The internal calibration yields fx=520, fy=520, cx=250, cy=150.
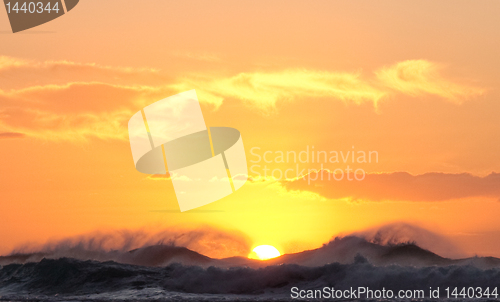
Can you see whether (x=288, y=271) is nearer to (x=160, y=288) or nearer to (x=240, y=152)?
(x=160, y=288)

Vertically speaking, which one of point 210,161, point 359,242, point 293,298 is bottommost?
point 293,298

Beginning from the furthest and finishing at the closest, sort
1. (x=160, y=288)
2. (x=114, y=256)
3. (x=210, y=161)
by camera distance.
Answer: (x=114, y=256) → (x=160, y=288) → (x=210, y=161)

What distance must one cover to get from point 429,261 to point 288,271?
9.69 m

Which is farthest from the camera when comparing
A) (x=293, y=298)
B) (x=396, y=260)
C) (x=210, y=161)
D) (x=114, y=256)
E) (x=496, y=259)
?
(x=114, y=256)

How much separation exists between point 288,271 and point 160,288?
6.10m

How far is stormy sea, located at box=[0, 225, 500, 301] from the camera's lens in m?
21.6

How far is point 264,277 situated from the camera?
24688 millimetres

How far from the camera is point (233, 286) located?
79.6 ft

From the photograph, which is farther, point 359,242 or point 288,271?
point 359,242

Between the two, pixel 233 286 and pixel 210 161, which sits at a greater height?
pixel 210 161

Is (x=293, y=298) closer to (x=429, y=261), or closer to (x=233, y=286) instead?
(x=233, y=286)

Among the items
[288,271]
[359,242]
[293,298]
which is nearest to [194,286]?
[288,271]

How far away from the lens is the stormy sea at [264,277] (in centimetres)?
2156

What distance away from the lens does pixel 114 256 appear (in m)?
32.9
